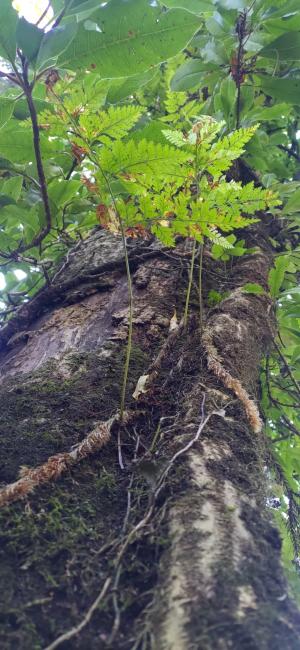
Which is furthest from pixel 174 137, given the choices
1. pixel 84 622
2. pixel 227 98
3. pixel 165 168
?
pixel 84 622

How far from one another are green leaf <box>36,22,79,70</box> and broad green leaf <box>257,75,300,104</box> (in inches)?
36.6

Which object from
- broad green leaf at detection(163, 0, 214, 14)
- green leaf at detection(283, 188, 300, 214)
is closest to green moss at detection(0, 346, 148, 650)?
broad green leaf at detection(163, 0, 214, 14)

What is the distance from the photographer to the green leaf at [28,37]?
102 centimetres

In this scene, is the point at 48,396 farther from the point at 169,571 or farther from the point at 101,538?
the point at 169,571

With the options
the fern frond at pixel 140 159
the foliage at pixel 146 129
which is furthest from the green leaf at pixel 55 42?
the fern frond at pixel 140 159

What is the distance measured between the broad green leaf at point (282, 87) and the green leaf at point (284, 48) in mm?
72

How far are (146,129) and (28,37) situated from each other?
1.31ft

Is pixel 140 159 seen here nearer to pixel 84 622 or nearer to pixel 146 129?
pixel 146 129

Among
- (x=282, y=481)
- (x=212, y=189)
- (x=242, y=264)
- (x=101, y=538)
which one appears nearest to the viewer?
(x=101, y=538)

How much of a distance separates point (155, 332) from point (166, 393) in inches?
10.5

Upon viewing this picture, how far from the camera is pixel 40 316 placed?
5.52 feet

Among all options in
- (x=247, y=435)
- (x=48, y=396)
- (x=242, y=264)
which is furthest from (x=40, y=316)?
(x=247, y=435)

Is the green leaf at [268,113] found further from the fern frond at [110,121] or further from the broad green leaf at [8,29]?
the broad green leaf at [8,29]

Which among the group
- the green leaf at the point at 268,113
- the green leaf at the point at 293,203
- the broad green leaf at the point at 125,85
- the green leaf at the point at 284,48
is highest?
the broad green leaf at the point at 125,85
